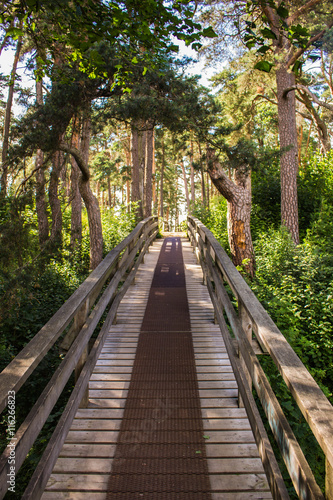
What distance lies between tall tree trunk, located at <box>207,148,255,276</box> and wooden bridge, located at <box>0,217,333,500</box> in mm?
4519

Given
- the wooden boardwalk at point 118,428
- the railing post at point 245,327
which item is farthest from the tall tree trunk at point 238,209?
the railing post at point 245,327

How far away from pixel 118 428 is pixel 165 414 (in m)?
0.46

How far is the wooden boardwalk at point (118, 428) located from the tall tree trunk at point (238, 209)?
4291mm

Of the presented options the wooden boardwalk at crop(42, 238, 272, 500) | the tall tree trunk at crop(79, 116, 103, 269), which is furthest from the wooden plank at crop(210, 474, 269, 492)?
the tall tree trunk at crop(79, 116, 103, 269)

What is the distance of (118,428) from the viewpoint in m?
3.19

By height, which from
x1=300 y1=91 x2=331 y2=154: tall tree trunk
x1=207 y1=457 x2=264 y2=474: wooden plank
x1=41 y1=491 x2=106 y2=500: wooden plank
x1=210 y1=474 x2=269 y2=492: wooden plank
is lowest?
x1=41 y1=491 x2=106 y2=500: wooden plank

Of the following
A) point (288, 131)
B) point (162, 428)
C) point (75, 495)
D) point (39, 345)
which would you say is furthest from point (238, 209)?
point (75, 495)

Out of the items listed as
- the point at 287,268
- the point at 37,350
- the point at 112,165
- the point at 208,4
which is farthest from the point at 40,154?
the point at 112,165

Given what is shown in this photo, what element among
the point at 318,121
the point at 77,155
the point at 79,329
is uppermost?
the point at 318,121

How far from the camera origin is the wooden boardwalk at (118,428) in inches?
100

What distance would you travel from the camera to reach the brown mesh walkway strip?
254 centimetres

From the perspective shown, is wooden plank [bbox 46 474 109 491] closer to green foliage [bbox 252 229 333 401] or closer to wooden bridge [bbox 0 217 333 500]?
wooden bridge [bbox 0 217 333 500]

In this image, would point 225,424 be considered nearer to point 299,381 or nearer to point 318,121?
point 299,381

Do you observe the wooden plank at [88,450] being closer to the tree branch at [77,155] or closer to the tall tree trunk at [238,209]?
the tall tree trunk at [238,209]
